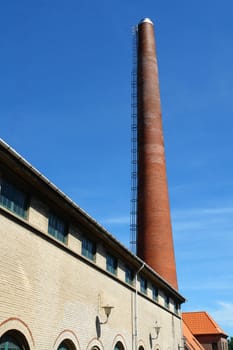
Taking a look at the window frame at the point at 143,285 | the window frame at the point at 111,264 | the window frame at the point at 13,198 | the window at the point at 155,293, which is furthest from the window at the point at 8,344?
the window at the point at 155,293

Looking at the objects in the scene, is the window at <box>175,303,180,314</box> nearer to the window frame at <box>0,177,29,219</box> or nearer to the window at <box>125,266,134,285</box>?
the window at <box>125,266,134,285</box>

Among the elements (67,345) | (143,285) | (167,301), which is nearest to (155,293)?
(143,285)

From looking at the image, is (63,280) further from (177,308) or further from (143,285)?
(177,308)

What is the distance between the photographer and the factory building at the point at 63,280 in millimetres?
10953

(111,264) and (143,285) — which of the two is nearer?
(111,264)

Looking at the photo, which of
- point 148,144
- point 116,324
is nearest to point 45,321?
point 116,324

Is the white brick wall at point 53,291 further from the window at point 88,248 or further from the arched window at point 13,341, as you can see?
the window at point 88,248

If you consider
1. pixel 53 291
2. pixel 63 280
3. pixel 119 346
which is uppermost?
pixel 63 280

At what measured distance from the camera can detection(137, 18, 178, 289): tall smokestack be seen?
3200cm

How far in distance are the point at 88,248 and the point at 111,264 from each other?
2531 mm

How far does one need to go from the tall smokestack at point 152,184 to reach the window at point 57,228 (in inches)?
730

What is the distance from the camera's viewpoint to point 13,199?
1154 centimetres

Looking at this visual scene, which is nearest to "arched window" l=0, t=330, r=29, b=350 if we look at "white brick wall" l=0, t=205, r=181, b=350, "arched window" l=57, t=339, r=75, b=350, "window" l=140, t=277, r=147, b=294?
"white brick wall" l=0, t=205, r=181, b=350

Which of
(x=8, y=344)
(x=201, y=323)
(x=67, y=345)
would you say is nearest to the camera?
(x=8, y=344)
